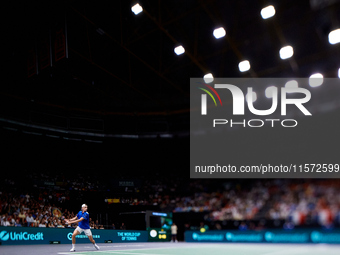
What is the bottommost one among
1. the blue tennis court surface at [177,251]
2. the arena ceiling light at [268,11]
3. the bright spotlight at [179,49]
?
the blue tennis court surface at [177,251]

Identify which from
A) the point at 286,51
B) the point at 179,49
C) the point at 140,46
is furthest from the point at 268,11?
the point at 140,46

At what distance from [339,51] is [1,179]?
25.6 m

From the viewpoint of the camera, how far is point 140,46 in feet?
66.0

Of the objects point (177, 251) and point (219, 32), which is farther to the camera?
point (219, 32)

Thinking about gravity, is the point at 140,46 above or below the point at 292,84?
above

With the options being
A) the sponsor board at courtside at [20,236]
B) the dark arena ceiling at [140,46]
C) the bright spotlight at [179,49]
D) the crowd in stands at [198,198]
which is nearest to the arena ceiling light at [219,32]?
the dark arena ceiling at [140,46]

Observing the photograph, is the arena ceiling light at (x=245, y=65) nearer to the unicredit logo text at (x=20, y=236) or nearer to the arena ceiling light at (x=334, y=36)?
the arena ceiling light at (x=334, y=36)

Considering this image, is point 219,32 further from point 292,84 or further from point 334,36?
point 292,84

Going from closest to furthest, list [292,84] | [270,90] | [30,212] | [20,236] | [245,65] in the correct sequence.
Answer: [20,236] → [245,65] → [30,212] → [292,84] → [270,90]

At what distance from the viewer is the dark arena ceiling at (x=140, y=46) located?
600 inches

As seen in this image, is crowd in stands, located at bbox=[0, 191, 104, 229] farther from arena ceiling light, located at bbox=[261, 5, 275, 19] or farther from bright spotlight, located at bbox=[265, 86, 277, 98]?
arena ceiling light, located at bbox=[261, 5, 275, 19]

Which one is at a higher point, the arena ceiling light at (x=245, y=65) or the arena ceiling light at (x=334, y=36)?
the arena ceiling light at (x=334, y=36)

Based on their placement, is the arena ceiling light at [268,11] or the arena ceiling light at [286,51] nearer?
the arena ceiling light at [268,11]

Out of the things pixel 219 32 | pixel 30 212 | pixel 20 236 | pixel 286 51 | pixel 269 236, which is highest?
pixel 219 32
